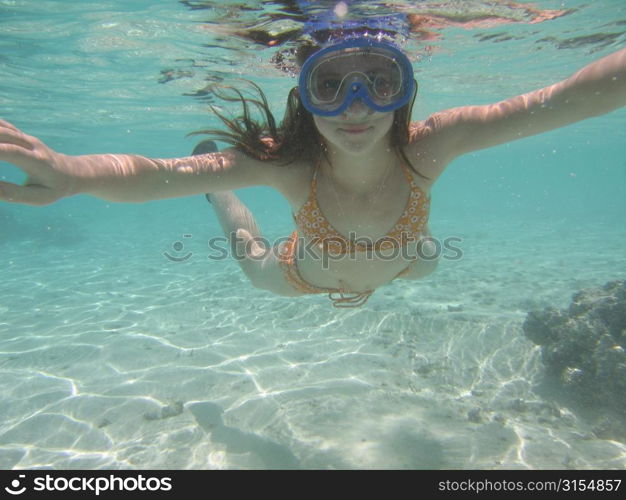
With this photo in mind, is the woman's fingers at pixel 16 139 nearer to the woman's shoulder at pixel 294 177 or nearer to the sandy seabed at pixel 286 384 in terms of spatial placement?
the woman's shoulder at pixel 294 177

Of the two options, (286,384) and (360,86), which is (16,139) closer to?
(360,86)

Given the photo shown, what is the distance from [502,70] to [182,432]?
18218 mm

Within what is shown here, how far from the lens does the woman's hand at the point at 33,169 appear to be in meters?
1.85

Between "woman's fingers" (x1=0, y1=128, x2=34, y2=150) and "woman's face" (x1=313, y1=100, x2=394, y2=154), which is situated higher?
"woman's face" (x1=313, y1=100, x2=394, y2=154)

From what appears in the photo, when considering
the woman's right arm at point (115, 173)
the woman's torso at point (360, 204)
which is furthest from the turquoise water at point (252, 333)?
the woman's right arm at point (115, 173)

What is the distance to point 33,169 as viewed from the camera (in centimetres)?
196

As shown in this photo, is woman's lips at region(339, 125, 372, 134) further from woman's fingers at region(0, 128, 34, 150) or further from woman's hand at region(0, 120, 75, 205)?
woman's fingers at region(0, 128, 34, 150)

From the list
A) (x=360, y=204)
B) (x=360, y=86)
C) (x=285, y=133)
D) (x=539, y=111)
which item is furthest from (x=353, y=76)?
(x=539, y=111)

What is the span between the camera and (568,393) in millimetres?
6234

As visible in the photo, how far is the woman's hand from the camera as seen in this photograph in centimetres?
185

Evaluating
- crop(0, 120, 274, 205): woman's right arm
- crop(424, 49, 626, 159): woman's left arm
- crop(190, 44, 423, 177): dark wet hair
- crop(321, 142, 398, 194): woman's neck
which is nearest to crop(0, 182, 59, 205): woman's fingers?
crop(0, 120, 274, 205): woman's right arm

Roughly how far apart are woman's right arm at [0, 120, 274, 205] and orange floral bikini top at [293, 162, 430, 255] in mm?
462

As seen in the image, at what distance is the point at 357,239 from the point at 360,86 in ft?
4.59
